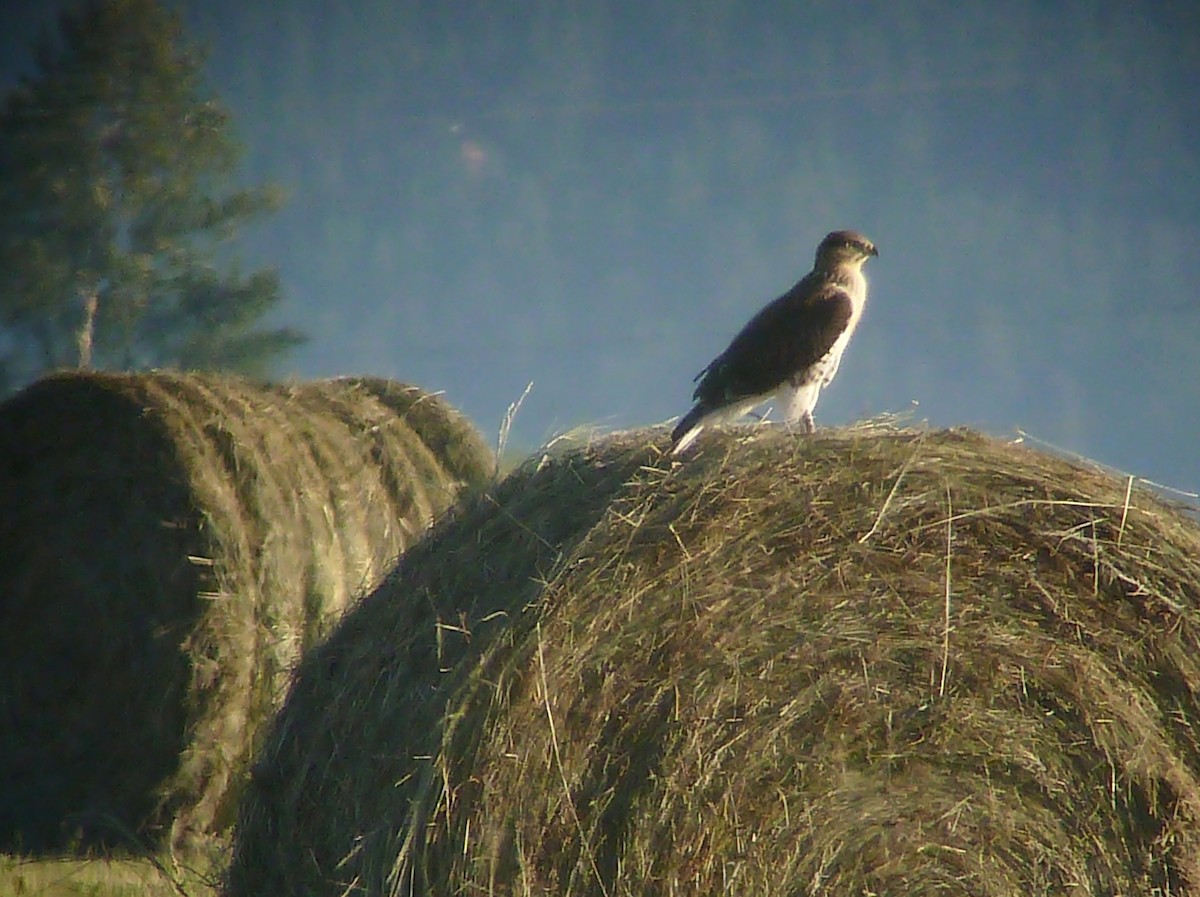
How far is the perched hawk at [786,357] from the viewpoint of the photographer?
4.31m

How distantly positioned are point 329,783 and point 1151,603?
2038 millimetres

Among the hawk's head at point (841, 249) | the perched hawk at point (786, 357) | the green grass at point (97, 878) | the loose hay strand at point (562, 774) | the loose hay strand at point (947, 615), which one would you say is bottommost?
the green grass at point (97, 878)

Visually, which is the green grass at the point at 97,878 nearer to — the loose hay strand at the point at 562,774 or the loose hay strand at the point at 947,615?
the loose hay strand at the point at 562,774

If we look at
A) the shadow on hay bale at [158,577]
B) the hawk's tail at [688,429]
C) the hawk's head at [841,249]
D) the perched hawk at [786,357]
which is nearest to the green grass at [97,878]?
the shadow on hay bale at [158,577]

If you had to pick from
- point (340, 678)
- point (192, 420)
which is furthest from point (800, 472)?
point (192, 420)

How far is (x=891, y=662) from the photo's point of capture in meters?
3.58

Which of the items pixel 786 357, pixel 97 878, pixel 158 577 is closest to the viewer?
pixel 786 357

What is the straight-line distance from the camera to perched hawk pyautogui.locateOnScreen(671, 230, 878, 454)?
4309mm

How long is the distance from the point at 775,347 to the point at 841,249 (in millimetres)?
700

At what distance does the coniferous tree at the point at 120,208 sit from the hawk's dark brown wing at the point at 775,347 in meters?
18.1

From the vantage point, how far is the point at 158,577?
217 inches

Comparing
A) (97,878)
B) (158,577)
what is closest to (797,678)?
(97,878)

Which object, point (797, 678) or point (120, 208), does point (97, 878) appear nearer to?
point (797, 678)

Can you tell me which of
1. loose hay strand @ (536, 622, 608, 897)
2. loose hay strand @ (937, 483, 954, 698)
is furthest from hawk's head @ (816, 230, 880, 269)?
loose hay strand @ (536, 622, 608, 897)
